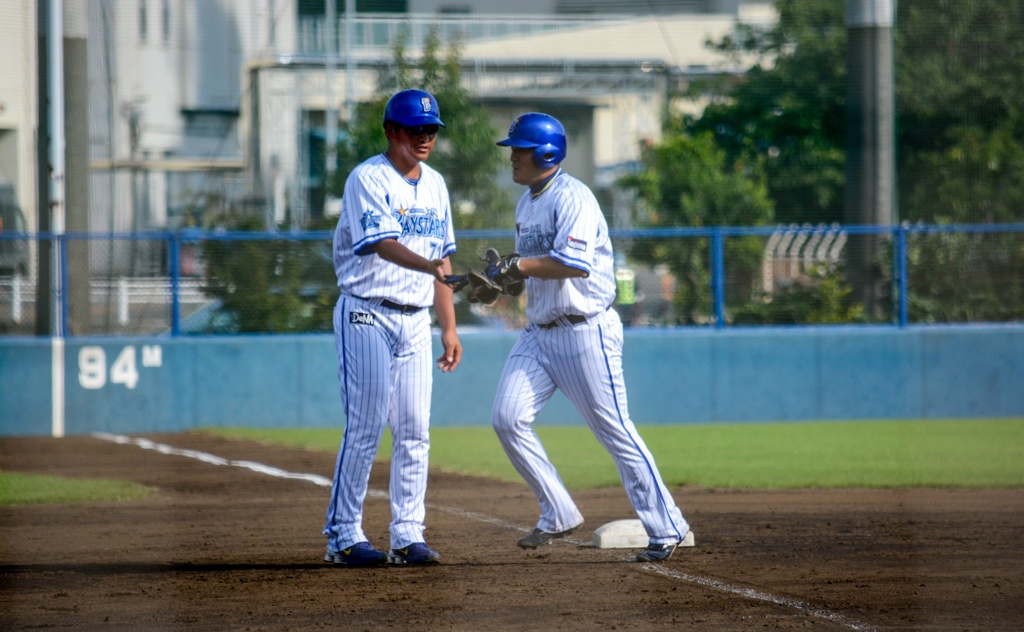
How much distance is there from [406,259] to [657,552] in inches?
65.8

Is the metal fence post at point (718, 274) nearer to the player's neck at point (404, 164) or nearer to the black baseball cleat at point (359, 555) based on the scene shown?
the player's neck at point (404, 164)

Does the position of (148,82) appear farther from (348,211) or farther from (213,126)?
(348,211)

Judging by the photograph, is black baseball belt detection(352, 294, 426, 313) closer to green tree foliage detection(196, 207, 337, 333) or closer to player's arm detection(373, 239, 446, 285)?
player's arm detection(373, 239, 446, 285)

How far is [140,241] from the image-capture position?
42.2ft

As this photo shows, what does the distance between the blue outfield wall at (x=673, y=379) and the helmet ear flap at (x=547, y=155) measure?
7.07m

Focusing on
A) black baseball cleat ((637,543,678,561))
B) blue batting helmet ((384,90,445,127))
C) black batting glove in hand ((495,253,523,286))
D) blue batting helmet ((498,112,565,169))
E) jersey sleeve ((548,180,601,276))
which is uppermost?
blue batting helmet ((384,90,445,127))

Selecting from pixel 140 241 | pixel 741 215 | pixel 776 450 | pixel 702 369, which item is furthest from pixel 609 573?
pixel 741 215

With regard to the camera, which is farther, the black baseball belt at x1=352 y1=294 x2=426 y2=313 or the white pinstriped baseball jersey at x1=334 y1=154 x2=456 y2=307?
the black baseball belt at x1=352 y1=294 x2=426 y2=313

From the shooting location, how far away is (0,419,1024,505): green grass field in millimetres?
8375

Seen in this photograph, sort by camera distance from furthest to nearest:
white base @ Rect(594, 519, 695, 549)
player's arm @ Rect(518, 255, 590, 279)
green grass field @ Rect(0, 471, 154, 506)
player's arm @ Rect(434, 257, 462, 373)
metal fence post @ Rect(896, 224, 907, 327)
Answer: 1. metal fence post @ Rect(896, 224, 907, 327)
2. green grass field @ Rect(0, 471, 154, 506)
3. white base @ Rect(594, 519, 695, 549)
4. player's arm @ Rect(434, 257, 462, 373)
5. player's arm @ Rect(518, 255, 590, 279)

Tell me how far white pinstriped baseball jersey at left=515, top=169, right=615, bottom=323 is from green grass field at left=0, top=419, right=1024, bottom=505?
10.3 ft

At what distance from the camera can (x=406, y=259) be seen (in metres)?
5.11

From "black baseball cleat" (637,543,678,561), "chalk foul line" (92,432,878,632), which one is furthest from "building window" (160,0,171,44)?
"black baseball cleat" (637,543,678,561)

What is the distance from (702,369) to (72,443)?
6.18 m
